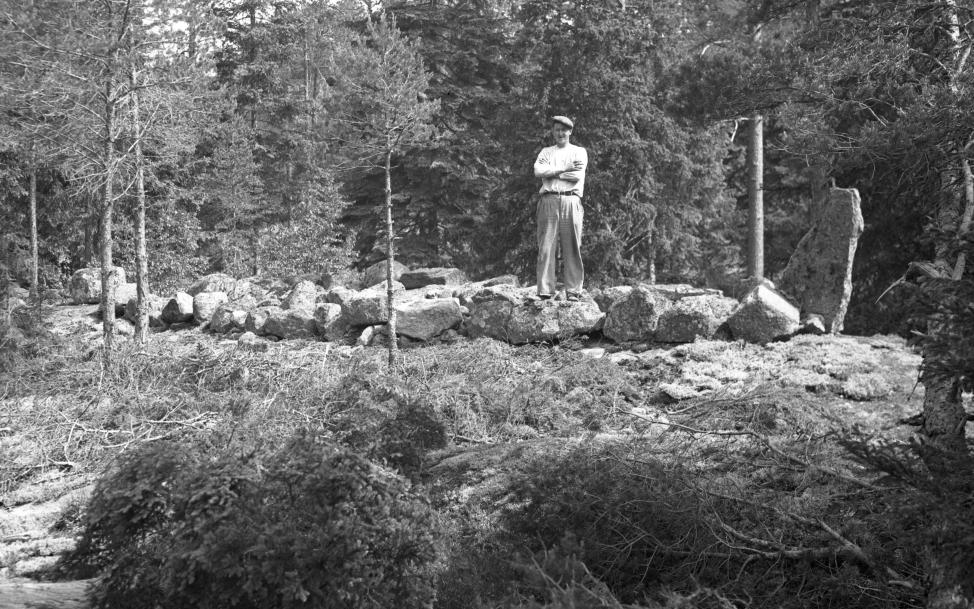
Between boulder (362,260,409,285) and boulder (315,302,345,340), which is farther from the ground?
boulder (362,260,409,285)

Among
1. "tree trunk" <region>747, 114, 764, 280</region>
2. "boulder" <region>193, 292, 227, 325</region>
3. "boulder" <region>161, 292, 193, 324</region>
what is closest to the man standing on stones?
"boulder" <region>193, 292, 227, 325</region>

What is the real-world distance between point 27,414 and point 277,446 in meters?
4.38

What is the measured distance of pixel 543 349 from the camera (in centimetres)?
1132

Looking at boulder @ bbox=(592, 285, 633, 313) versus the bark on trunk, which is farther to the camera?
boulder @ bbox=(592, 285, 633, 313)

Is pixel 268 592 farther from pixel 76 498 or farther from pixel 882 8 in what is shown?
pixel 882 8

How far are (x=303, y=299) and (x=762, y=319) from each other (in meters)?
7.37

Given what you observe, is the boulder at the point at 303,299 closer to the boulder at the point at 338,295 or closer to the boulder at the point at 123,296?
the boulder at the point at 338,295

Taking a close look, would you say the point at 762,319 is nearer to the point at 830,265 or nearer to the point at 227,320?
the point at 830,265

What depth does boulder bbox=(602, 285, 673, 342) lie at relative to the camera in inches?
450

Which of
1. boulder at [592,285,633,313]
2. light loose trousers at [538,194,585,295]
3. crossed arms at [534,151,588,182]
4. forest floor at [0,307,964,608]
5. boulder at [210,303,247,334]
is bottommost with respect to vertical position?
forest floor at [0,307,964,608]

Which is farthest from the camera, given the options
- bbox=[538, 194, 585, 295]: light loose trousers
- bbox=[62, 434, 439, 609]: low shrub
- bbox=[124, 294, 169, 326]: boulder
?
bbox=[124, 294, 169, 326]: boulder

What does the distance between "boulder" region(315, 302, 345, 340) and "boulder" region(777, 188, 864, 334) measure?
643cm

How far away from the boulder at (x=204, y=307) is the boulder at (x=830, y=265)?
31.0 feet

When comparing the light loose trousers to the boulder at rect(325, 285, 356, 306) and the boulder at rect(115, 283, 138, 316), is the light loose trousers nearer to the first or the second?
the boulder at rect(325, 285, 356, 306)
